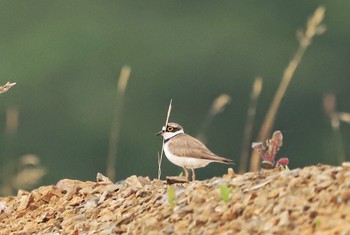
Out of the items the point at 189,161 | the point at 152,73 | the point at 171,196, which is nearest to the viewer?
the point at 171,196

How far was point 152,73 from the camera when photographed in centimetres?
2386

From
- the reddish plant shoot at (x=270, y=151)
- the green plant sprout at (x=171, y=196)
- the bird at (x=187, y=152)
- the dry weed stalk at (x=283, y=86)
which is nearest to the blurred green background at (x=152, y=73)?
the dry weed stalk at (x=283, y=86)

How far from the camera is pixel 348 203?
564cm

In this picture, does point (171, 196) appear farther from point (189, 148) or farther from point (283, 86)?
point (283, 86)

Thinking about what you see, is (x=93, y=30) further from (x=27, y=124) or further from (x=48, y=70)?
(x=27, y=124)

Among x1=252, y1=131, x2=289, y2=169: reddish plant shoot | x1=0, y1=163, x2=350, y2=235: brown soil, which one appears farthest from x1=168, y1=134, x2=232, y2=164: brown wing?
x1=252, y1=131, x2=289, y2=169: reddish plant shoot

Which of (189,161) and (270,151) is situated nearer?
(270,151)

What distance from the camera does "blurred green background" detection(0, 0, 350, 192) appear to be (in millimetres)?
22219

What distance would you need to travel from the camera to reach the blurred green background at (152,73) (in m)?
22.2

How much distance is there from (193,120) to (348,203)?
16.9 meters

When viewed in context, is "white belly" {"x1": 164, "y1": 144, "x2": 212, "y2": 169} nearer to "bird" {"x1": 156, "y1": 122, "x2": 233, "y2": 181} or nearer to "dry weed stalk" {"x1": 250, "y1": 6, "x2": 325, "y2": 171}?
"bird" {"x1": 156, "y1": 122, "x2": 233, "y2": 181}

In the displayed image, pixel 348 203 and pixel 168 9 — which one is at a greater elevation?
pixel 168 9

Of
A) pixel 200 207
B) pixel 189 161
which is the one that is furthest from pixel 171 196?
pixel 189 161

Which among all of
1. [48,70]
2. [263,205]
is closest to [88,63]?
[48,70]
